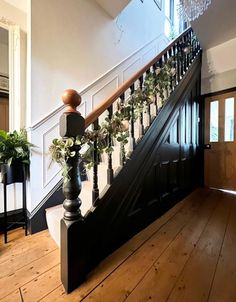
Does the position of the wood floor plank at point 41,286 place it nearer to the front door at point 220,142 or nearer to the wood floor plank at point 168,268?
the wood floor plank at point 168,268

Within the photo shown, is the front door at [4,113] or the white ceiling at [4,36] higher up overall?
the white ceiling at [4,36]

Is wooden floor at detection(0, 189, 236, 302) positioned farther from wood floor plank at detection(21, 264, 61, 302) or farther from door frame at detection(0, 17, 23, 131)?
door frame at detection(0, 17, 23, 131)

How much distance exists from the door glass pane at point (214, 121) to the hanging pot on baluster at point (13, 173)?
3182mm

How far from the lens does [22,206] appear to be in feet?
6.74

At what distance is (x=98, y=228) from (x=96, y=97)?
1.92 meters

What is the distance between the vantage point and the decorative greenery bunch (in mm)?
1792

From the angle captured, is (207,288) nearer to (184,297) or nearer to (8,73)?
(184,297)

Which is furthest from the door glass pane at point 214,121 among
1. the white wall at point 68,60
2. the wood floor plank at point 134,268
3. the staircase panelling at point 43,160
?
the staircase panelling at point 43,160

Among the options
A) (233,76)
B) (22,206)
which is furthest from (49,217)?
(233,76)

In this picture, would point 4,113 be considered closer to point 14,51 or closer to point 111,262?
point 14,51

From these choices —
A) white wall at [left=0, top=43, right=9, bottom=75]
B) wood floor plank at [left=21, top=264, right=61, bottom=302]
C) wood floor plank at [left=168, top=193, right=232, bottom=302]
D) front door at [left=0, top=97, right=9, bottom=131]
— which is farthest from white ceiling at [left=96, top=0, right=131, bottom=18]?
wood floor plank at [left=21, top=264, right=61, bottom=302]

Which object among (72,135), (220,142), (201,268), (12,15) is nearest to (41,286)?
(72,135)

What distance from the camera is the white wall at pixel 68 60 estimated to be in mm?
1985

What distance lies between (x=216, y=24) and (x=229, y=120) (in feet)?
5.00
